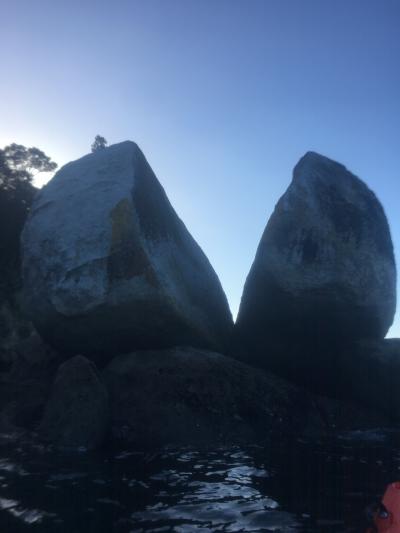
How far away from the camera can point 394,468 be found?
6449 mm

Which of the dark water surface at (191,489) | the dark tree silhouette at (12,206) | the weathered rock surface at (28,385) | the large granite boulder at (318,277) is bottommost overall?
the dark water surface at (191,489)

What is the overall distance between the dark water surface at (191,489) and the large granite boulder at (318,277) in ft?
11.2

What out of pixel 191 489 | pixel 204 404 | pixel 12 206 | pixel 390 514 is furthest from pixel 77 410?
pixel 12 206

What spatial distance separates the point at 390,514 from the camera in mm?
3309

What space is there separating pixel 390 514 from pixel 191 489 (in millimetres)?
2443

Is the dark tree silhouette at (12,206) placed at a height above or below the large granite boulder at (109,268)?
above

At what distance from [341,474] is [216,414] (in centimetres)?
301

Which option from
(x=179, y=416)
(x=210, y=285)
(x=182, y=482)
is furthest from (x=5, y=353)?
(x=182, y=482)

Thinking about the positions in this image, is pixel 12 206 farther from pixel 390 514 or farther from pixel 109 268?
pixel 390 514

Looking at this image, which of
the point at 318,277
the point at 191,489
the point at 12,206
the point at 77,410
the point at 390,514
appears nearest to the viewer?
the point at 390,514

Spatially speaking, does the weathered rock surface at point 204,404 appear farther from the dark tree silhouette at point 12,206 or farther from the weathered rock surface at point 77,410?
the dark tree silhouette at point 12,206

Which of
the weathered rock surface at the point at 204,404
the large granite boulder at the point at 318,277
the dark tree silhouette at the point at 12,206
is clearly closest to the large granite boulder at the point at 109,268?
the weathered rock surface at the point at 204,404

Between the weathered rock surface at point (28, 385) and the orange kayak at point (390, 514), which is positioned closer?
the orange kayak at point (390, 514)

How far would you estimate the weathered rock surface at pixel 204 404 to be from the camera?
8031mm
